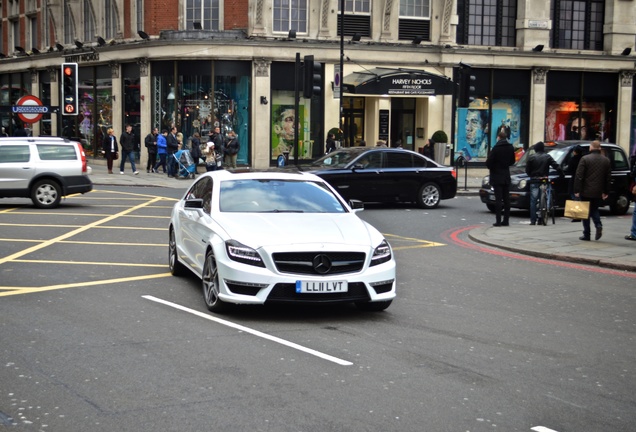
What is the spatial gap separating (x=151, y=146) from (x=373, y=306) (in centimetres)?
2725

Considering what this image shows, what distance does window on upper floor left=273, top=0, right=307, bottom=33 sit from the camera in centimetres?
3616

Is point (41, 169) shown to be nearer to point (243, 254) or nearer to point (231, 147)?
point (231, 147)

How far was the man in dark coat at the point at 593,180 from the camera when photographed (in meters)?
16.3

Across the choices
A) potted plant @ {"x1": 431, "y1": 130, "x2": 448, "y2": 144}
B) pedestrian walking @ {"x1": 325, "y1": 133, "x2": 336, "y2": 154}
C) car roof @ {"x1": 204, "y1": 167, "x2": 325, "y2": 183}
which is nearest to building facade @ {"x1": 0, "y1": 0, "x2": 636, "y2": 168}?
pedestrian walking @ {"x1": 325, "y1": 133, "x2": 336, "y2": 154}

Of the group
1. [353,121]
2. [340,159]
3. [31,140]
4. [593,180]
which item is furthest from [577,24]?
[31,140]

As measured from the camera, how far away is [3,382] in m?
6.75

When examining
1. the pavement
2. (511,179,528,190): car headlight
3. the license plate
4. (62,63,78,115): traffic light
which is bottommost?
the pavement

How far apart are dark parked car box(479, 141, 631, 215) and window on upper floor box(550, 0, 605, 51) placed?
17867mm

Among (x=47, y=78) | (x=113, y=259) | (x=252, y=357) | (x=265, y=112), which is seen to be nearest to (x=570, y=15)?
(x=265, y=112)

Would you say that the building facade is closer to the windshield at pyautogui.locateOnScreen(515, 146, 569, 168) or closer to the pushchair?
the pushchair

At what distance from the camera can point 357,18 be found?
122 feet

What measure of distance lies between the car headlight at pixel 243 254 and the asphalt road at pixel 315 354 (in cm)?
61

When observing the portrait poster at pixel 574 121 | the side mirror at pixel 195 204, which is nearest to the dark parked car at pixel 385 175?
the side mirror at pixel 195 204

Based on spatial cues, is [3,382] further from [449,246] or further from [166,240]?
[449,246]
